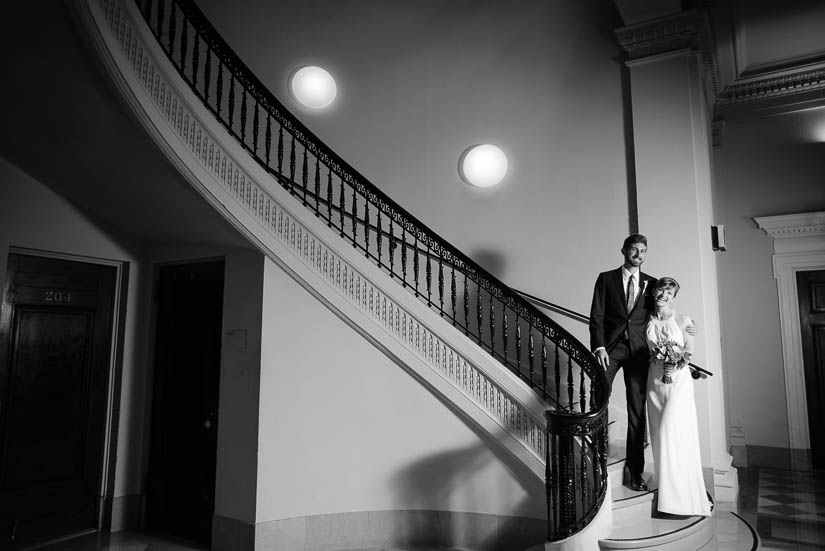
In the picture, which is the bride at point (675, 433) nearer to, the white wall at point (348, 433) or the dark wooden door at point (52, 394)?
the white wall at point (348, 433)

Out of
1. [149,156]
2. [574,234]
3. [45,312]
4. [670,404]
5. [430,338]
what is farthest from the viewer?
[574,234]

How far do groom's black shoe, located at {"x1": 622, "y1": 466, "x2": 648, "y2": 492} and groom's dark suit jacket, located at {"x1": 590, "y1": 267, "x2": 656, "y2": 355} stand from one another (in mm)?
883

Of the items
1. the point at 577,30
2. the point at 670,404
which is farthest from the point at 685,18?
the point at 670,404

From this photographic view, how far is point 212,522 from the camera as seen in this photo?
441cm

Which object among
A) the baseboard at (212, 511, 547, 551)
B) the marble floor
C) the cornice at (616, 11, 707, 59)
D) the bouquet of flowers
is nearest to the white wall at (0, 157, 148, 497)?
the marble floor

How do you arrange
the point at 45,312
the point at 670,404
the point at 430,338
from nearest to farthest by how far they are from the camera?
the point at 670,404, the point at 430,338, the point at 45,312

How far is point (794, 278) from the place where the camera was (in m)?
6.80

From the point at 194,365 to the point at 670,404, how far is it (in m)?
3.91

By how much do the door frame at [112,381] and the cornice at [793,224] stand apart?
7.30 m

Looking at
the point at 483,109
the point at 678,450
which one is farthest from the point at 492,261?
the point at 678,450

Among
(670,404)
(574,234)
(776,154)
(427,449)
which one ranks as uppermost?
(776,154)

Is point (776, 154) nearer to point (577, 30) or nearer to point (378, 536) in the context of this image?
point (577, 30)

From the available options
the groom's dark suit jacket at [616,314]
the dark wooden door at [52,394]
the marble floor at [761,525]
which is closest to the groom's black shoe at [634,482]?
the marble floor at [761,525]

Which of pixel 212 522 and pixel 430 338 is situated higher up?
pixel 430 338
